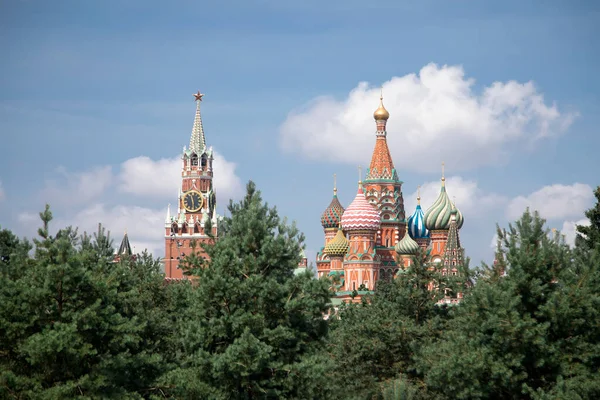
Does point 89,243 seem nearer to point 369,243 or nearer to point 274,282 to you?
point 274,282

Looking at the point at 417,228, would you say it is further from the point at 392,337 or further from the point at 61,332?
the point at 61,332

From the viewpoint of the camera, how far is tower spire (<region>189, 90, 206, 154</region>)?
5202 inches

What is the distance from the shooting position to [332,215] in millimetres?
111875

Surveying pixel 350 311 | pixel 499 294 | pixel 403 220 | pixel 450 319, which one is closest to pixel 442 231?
pixel 403 220

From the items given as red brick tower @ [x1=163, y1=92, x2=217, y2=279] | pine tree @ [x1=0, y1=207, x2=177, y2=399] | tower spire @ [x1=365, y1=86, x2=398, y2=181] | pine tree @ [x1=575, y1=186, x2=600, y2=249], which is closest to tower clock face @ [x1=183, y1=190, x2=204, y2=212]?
red brick tower @ [x1=163, y1=92, x2=217, y2=279]

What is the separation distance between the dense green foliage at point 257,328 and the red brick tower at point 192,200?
101 metres

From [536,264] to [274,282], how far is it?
19.8 ft

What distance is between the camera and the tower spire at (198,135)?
13212 centimetres

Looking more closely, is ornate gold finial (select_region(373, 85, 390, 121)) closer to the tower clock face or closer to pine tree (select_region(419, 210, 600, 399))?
the tower clock face

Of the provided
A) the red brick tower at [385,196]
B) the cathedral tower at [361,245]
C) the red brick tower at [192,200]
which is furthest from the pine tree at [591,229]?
the red brick tower at [192,200]

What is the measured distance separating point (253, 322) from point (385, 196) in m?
81.4

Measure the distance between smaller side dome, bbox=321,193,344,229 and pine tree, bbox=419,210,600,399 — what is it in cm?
8633

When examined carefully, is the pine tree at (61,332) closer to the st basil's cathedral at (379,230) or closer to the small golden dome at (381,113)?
the st basil's cathedral at (379,230)

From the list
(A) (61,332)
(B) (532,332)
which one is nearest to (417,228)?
(B) (532,332)
